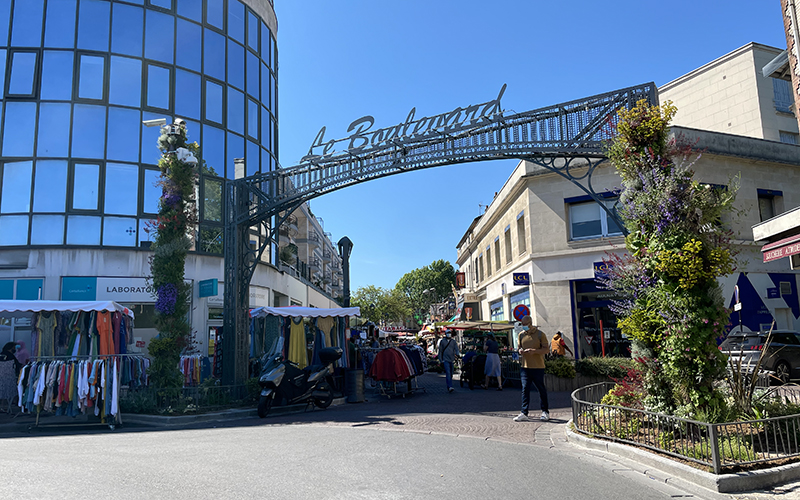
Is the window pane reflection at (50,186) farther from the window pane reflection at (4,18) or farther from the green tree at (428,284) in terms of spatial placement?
the green tree at (428,284)

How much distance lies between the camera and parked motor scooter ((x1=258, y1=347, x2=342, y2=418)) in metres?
12.1

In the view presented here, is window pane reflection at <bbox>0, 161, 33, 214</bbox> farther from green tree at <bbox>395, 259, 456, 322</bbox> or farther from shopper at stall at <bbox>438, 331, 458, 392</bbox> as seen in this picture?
green tree at <bbox>395, 259, 456, 322</bbox>

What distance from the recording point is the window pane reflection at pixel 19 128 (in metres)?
21.5

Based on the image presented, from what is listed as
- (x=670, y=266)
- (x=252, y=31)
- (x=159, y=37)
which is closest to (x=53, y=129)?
(x=159, y=37)

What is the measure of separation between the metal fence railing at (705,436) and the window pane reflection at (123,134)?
20.6 metres

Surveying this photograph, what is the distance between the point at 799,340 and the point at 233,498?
17.2 m

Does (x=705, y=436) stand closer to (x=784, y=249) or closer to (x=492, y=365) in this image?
(x=784, y=249)

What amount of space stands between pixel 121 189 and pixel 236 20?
10184 millimetres

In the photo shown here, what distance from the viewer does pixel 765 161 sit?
21750 millimetres

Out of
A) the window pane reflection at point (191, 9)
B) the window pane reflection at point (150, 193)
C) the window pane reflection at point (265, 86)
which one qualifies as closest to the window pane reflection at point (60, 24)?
the window pane reflection at point (191, 9)

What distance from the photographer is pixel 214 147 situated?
24.6 meters

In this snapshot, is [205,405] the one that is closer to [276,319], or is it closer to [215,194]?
[276,319]

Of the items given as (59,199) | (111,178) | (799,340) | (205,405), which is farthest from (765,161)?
(59,199)

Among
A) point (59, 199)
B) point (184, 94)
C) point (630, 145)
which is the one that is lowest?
point (630, 145)
